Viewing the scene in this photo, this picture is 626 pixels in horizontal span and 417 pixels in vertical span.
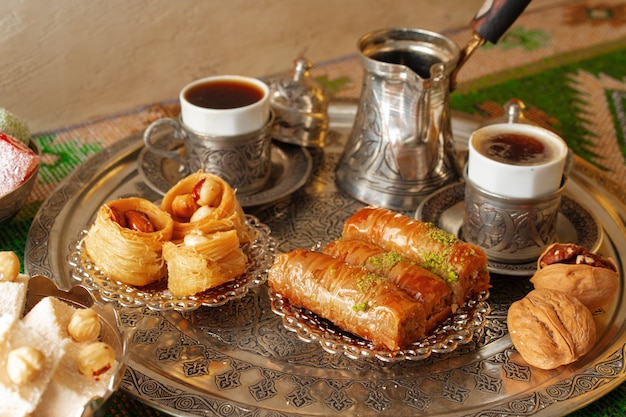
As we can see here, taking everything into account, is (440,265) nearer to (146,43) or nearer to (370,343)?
(370,343)

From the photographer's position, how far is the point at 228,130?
4.51ft

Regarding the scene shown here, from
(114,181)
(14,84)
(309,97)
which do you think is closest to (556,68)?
(309,97)

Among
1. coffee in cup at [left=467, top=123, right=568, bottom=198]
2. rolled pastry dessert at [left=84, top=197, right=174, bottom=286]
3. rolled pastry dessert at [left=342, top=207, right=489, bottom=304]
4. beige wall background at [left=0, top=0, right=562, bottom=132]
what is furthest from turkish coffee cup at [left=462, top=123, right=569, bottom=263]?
beige wall background at [left=0, top=0, right=562, bottom=132]

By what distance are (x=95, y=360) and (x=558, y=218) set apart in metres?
0.88

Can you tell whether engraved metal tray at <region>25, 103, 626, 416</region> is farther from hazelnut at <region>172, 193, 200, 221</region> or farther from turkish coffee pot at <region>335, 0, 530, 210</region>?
turkish coffee pot at <region>335, 0, 530, 210</region>

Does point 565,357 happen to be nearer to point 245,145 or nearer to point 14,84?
point 245,145

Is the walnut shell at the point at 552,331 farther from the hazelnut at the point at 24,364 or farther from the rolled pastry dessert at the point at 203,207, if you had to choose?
the hazelnut at the point at 24,364

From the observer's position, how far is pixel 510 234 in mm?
1236

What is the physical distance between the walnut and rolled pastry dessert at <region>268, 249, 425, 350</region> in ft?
0.74

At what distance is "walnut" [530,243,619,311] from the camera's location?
1117mm

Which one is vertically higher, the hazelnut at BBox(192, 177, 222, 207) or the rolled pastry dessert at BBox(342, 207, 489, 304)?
the hazelnut at BBox(192, 177, 222, 207)

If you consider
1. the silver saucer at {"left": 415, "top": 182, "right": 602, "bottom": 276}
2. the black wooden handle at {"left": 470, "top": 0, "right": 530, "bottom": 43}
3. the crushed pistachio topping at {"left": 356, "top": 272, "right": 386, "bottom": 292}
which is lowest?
the silver saucer at {"left": 415, "top": 182, "right": 602, "bottom": 276}

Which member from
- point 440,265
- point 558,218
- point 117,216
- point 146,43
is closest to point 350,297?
point 440,265

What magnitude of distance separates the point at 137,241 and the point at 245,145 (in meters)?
0.35
